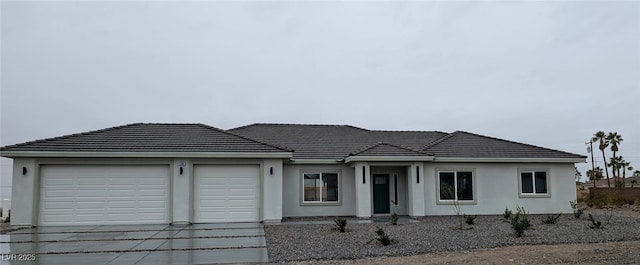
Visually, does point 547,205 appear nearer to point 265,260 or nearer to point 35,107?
point 265,260

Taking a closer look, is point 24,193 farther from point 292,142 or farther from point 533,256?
point 533,256

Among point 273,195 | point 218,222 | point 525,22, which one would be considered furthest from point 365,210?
point 525,22

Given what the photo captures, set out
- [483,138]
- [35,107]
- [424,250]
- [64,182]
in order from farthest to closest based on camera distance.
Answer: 1. [35,107]
2. [483,138]
3. [64,182]
4. [424,250]

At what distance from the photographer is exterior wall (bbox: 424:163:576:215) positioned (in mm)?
18578

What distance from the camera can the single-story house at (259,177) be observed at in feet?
50.6

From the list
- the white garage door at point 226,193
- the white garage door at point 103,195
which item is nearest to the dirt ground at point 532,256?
the white garage door at point 226,193

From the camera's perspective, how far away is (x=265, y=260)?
9039 mm

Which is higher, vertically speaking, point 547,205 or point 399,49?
point 399,49

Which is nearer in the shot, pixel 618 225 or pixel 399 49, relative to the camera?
pixel 618 225

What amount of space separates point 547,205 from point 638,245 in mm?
8872

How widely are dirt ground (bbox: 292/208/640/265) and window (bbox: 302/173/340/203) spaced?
30.6 ft

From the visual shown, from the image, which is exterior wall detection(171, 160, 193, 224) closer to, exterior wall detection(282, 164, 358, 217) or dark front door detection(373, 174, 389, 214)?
exterior wall detection(282, 164, 358, 217)

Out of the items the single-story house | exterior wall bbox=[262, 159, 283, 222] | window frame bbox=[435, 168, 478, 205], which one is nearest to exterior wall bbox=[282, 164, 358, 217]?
the single-story house

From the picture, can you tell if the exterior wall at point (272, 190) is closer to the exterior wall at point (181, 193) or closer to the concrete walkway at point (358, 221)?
the concrete walkway at point (358, 221)
